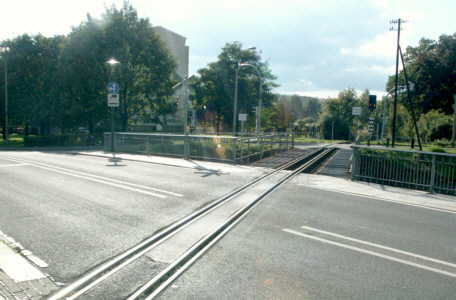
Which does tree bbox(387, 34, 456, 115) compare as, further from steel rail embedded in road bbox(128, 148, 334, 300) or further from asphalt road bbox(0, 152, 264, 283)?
steel rail embedded in road bbox(128, 148, 334, 300)

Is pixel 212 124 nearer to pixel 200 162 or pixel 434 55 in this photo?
pixel 434 55

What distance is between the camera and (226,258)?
4.78m

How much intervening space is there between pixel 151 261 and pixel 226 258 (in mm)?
989

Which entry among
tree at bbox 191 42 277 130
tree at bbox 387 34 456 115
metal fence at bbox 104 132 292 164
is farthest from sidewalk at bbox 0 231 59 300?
tree at bbox 387 34 456 115

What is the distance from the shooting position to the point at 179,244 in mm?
5270

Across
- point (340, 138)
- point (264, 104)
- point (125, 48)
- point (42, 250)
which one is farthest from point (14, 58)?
point (340, 138)

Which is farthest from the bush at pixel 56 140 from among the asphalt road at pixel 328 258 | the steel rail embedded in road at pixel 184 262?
the asphalt road at pixel 328 258

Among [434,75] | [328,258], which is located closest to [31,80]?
[328,258]

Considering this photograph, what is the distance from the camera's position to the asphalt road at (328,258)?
3891 mm

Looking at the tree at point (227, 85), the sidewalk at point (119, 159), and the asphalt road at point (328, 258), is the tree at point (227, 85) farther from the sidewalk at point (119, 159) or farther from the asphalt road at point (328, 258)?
the asphalt road at point (328, 258)

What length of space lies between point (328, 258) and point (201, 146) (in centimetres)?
1242

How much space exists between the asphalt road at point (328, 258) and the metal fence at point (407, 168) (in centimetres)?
287

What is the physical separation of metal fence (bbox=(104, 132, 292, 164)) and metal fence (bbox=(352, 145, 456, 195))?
5.21 m

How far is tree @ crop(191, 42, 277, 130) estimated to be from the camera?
46.3 m
